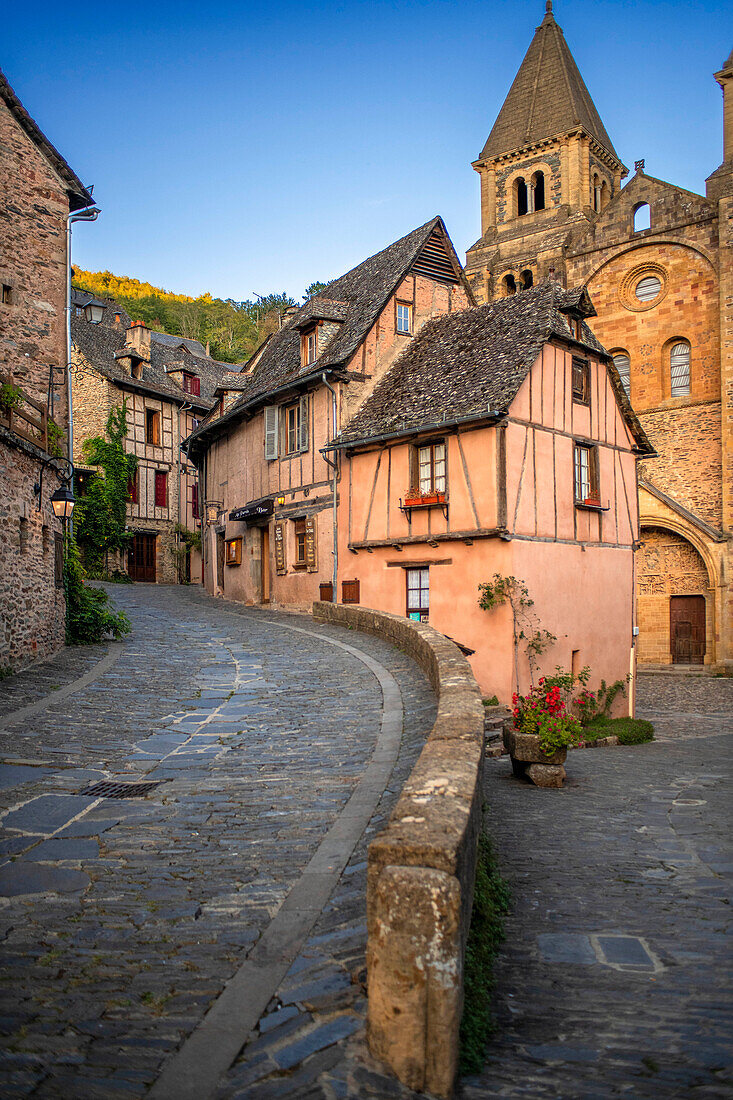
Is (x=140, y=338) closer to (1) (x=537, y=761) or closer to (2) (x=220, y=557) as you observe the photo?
(2) (x=220, y=557)

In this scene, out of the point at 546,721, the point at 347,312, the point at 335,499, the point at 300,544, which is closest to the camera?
the point at 546,721

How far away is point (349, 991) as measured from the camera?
3.20 metres

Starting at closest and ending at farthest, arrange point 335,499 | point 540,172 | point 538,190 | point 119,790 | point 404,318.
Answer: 1. point 119,790
2. point 335,499
3. point 404,318
4. point 540,172
5. point 538,190

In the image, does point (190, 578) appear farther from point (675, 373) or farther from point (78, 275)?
point (78, 275)

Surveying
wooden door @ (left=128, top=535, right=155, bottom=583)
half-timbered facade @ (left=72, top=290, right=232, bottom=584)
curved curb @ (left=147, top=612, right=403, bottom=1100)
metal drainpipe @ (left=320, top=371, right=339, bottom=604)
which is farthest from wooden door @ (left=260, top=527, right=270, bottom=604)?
curved curb @ (left=147, top=612, right=403, bottom=1100)

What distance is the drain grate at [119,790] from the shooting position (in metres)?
5.87

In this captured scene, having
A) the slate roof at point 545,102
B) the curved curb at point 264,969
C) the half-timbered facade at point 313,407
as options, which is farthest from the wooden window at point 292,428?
the slate roof at point 545,102

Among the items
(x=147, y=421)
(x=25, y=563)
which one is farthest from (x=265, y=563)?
(x=147, y=421)

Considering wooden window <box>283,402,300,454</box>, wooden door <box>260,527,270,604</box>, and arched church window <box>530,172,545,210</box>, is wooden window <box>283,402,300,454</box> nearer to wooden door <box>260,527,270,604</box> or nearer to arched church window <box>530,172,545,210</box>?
wooden door <box>260,527,270,604</box>

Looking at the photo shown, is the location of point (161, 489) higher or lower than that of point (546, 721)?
higher

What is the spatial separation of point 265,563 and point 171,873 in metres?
19.5

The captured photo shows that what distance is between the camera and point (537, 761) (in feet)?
32.6

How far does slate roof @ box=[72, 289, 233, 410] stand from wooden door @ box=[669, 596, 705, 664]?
727 inches

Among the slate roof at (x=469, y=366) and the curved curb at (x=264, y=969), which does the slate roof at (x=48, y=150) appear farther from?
the curved curb at (x=264, y=969)
